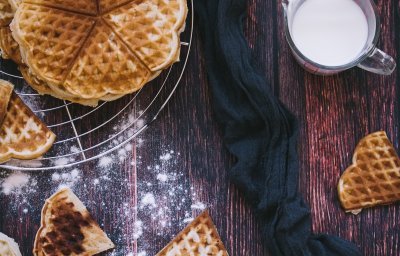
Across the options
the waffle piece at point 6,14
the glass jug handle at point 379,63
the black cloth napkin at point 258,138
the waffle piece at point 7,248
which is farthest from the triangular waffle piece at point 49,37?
the glass jug handle at point 379,63

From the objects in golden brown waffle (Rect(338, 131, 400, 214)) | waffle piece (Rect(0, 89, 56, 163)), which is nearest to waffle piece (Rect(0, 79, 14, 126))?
waffle piece (Rect(0, 89, 56, 163))

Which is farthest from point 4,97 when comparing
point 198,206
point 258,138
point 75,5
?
point 258,138

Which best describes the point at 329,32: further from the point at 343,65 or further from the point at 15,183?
the point at 15,183

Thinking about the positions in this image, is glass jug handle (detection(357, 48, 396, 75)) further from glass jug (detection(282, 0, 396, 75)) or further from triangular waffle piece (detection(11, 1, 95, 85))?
triangular waffle piece (detection(11, 1, 95, 85))

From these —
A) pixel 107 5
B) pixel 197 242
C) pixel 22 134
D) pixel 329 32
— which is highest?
pixel 107 5

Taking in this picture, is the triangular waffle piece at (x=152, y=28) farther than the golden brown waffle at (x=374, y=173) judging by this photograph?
No

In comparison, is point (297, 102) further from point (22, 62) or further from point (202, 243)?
point (22, 62)

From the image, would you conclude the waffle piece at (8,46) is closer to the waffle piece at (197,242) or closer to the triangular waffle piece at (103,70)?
the triangular waffle piece at (103,70)
